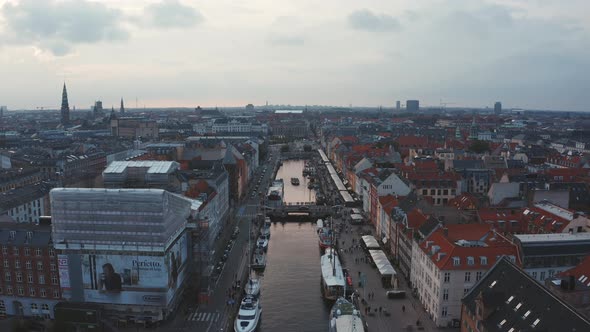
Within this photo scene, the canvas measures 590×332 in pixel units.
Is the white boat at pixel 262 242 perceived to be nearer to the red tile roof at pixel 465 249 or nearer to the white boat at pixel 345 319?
the white boat at pixel 345 319

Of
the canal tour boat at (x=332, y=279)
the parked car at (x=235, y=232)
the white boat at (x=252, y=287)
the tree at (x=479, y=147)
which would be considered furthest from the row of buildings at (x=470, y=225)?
the tree at (x=479, y=147)

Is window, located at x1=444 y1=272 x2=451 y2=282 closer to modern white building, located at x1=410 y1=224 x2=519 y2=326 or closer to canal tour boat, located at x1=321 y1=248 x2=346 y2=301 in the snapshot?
modern white building, located at x1=410 y1=224 x2=519 y2=326

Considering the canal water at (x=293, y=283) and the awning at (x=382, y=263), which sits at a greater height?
the awning at (x=382, y=263)

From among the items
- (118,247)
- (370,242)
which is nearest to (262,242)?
(370,242)

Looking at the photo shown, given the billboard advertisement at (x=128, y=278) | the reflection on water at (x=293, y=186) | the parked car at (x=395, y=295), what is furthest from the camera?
the reflection on water at (x=293, y=186)

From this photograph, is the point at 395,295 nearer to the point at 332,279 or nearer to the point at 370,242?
the point at 332,279
